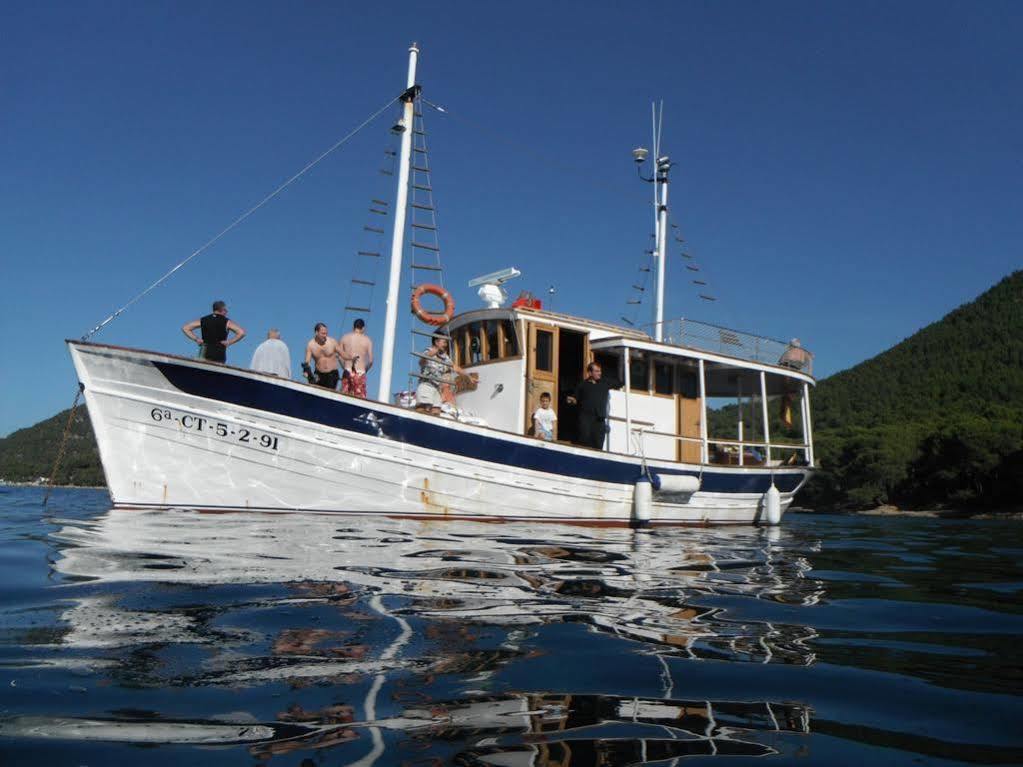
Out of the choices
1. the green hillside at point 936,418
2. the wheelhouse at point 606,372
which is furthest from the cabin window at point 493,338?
the green hillside at point 936,418

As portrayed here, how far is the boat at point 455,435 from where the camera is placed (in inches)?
360

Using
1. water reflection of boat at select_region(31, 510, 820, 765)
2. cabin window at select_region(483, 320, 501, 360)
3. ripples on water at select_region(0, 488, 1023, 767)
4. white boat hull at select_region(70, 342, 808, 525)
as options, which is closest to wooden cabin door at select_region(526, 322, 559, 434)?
cabin window at select_region(483, 320, 501, 360)

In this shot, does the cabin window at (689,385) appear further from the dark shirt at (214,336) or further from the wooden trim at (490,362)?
the dark shirt at (214,336)

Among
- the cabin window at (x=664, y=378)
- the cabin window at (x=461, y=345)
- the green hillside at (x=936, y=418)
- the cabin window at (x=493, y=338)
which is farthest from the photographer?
the green hillside at (x=936, y=418)

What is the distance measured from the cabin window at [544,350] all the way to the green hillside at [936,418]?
42.1m

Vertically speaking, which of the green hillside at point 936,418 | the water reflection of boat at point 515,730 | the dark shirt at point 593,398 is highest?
the green hillside at point 936,418

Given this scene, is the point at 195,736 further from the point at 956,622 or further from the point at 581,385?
the point at 581,385

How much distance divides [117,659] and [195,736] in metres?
0.75

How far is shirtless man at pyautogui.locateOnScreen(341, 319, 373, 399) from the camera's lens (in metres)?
10.6

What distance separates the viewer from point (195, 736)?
1568mm

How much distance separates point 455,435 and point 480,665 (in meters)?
7.79

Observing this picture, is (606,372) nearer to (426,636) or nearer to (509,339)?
(509,339)

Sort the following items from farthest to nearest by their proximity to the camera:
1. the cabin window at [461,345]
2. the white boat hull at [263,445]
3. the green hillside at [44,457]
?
the green hillside at [44,457]
the cabin window at [461,345]
the white boat hull at [263,445]

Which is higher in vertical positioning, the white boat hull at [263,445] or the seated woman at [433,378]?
the seated woman at [433,378]
